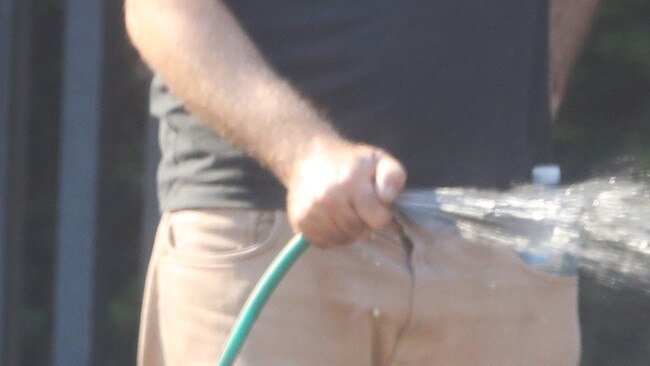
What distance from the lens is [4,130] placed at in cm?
274

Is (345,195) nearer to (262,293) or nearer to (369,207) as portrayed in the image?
(369,207)

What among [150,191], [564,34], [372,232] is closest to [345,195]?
[372,232]

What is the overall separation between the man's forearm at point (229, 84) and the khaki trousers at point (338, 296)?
21 cm

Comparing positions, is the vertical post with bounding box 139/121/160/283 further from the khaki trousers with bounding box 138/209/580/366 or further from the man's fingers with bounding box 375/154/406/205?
the man's fingers with bounding box 375/154/406/205

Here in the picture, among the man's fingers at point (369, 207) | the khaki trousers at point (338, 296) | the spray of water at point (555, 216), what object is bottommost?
the khaki trousers at point (338, 296)

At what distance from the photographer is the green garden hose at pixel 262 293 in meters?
1.49

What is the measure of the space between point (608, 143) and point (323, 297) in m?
1.21

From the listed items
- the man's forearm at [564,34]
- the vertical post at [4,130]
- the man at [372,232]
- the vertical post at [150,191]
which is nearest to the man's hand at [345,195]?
the man at [372,232]

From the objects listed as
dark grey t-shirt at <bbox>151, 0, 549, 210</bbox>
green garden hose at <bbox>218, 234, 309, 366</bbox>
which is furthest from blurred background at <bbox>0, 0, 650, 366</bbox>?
green garden hose at <bbox>218, 234, 309, 366</bbox>

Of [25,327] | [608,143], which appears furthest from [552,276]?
[25,327]

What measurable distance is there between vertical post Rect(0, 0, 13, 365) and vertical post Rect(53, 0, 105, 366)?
0.35 feet

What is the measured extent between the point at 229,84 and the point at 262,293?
0.24 metres

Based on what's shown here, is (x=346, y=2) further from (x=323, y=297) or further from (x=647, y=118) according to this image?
(x=647, y=118)

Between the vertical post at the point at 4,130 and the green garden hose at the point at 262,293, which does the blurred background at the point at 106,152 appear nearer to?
the vertical post at the point at 4,130
